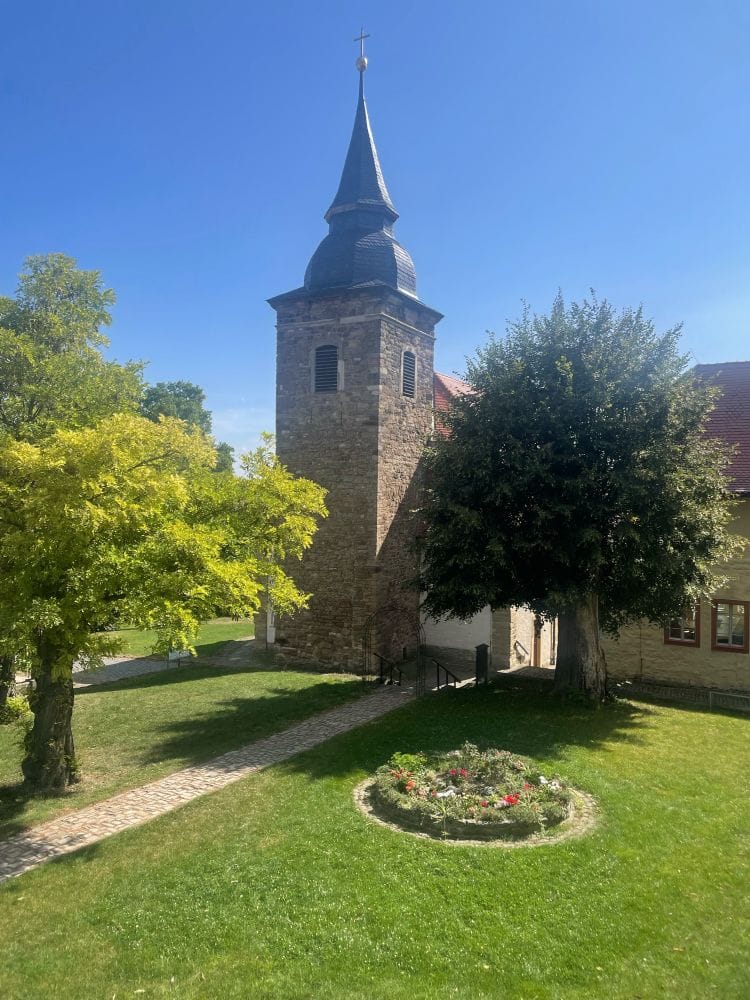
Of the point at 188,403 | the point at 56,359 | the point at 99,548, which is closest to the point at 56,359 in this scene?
the point at 56,359

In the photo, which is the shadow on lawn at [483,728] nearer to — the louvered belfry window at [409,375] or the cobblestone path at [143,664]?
the cobblestone path at [143,664]

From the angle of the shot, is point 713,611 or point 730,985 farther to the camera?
point 713,611

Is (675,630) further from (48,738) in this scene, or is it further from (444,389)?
(48,738)

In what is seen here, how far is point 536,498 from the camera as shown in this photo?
49.4 ft

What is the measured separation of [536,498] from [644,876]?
28.0 ft

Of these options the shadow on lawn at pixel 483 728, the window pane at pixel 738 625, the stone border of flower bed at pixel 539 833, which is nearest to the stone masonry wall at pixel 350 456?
the shadow on lawn at pixel 483 728

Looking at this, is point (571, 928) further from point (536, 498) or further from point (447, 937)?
point (536, 498)

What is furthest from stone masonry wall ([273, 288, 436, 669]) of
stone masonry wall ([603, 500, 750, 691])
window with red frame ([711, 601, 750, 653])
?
window with red frame ([711, 601, 750, 653])

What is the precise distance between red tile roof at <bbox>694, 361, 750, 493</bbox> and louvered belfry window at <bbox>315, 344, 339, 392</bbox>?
1083 centimetres

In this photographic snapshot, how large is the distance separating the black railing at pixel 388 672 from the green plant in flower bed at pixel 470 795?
314 inches

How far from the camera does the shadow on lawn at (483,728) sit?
12.4 m

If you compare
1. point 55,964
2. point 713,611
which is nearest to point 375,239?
point 713,611

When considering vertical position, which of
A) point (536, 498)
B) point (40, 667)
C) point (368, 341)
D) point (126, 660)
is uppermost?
point (368, 341)

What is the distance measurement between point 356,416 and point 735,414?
11437 millimetres
